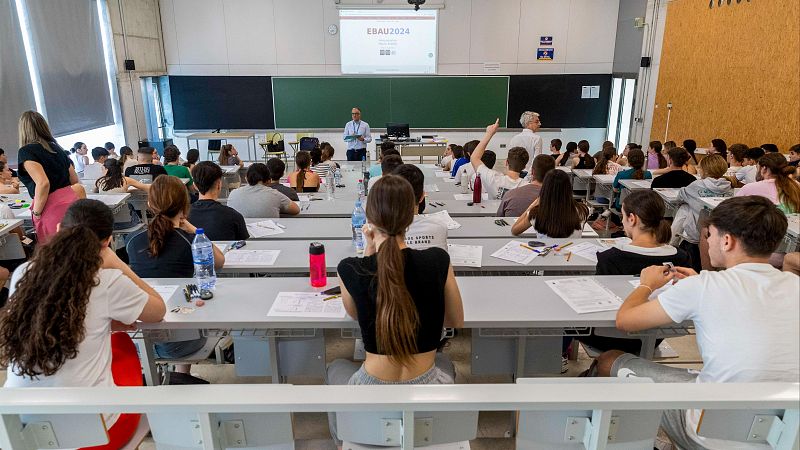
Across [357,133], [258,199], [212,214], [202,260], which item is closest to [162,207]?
[202,260]

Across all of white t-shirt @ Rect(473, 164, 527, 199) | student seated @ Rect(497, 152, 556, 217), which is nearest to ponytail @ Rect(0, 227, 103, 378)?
student seated @ Rect(497, 152, 556, 217)

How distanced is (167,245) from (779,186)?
4.87 m

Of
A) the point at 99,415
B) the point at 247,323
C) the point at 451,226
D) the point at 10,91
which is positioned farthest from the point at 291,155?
the point at 99,415

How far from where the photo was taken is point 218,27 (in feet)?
36.2

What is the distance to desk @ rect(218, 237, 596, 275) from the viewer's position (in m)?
3.05

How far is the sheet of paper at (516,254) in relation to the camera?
3.15 m

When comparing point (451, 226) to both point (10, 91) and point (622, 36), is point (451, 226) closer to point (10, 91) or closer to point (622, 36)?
point (10, 91)

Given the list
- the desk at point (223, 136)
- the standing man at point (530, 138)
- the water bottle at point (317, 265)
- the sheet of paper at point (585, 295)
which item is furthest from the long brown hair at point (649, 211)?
the desk at point (223, 136)

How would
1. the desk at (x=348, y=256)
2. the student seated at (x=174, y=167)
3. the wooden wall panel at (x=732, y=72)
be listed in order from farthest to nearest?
the wooden wall panel at (x=732, y=72), the student seated at (x=174, y=167), the desk at (x=348, y=256)

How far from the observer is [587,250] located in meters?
3.31

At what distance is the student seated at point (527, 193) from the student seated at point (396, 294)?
8.06ft

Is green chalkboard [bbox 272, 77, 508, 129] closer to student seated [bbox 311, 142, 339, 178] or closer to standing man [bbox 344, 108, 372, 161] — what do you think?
standing man [bbox 344, 108, 372, 161]

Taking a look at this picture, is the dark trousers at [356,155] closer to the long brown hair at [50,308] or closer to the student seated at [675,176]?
the student seated at [675,176]

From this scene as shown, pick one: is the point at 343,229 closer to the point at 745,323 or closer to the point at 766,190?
the point at 745,323
